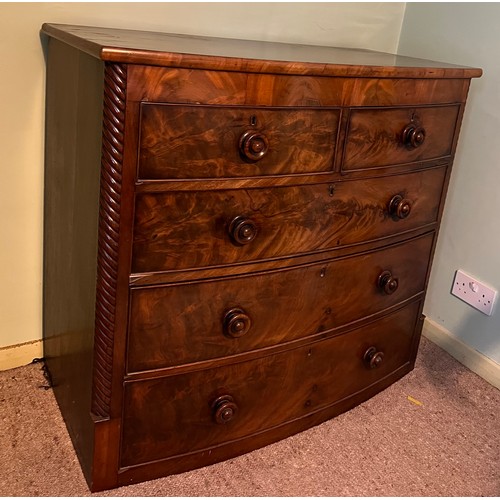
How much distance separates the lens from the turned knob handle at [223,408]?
4.54 ft

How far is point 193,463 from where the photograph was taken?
143 cm

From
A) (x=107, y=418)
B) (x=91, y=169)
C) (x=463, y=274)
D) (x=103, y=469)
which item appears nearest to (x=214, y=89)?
(x=91, y=169)

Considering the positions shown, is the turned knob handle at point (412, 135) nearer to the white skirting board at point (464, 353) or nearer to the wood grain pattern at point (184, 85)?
the wood grain pattern at point (184, 85)

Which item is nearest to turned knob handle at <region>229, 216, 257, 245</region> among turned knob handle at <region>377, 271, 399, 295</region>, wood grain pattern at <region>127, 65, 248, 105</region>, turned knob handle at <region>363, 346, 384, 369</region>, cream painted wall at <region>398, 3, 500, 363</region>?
wood grain pattern at <region>127, 65, 248, 105</region>

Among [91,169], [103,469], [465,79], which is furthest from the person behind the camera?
[465,79]

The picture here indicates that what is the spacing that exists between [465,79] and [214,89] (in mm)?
756

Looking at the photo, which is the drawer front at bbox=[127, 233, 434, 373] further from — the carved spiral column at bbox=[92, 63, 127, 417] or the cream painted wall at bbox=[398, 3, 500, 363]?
the cream painted wall at bbox=[398, 3, 500, 363]

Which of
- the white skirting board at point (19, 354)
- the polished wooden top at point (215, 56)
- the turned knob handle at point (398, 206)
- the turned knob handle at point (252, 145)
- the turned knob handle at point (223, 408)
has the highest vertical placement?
the polished wooden top at point (215, 56)

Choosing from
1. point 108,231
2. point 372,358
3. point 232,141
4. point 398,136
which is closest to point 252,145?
point 232,141

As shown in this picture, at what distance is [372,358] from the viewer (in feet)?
5.43

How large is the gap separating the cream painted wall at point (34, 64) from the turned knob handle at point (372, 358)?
2.94ft

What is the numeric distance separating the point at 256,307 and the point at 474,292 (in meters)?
0.89

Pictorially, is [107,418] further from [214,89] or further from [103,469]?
[214,89]

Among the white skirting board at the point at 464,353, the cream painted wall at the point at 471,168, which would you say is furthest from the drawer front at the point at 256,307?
the white skirting board at the point at 464,353
